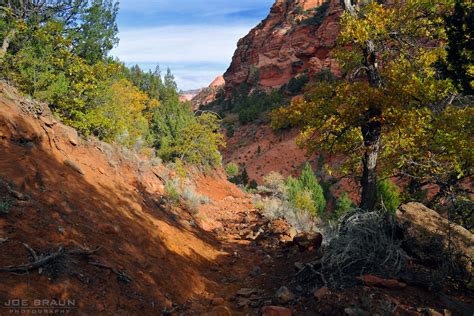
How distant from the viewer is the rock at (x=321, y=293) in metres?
4.73

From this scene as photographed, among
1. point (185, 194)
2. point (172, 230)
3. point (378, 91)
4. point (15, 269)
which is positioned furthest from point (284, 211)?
point (15, 269)

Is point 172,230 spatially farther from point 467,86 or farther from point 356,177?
point 467,86

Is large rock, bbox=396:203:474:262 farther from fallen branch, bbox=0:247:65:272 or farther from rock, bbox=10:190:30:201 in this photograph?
rock, bbox=10:190:30:201

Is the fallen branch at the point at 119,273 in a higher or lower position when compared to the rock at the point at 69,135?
lower

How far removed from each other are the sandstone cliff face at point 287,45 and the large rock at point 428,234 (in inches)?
2266

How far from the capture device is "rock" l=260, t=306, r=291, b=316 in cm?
469

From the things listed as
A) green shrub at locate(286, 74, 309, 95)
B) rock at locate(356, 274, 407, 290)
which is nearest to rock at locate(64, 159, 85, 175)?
rock at locate(356, 274, 407, 290)

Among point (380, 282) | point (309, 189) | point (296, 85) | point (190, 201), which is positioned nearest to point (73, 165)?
point (190, 201)

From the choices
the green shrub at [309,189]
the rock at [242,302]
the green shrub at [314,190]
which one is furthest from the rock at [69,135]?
the green shrub at [314,190]

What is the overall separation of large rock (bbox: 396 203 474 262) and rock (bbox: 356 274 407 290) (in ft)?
3.00

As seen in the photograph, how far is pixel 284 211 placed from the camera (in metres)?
13.3

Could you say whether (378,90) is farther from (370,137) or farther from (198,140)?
(198,140)

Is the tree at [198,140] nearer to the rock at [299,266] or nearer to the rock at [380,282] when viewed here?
the rock at [299,266]

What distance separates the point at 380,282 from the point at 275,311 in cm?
156
